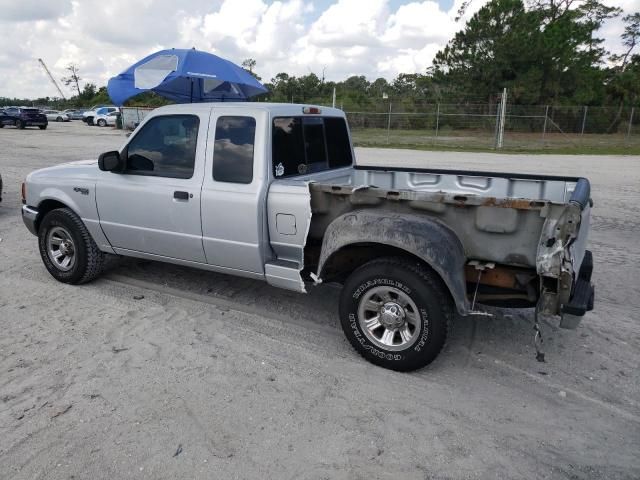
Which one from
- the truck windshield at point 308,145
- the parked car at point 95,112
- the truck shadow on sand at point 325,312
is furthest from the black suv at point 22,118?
the truck windshield at point 308,145

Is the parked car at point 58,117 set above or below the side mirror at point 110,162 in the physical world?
above

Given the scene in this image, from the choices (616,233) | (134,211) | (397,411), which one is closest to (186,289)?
(134,211)

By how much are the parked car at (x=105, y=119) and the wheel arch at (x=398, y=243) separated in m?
42.4

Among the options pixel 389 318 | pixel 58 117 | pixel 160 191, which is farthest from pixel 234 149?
pixel 58 117

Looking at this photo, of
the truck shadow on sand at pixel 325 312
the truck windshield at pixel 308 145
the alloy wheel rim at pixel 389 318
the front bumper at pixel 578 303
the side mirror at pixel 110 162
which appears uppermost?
the truck windshield at pixel 308 145

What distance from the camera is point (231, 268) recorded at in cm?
457

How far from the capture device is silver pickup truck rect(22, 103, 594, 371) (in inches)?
137

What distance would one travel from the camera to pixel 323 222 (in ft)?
13.5

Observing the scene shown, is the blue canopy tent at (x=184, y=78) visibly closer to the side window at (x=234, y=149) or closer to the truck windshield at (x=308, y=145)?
the truck windshield at (x=308, y=145)

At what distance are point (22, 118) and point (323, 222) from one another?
124 feet

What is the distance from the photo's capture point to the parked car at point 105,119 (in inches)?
1666

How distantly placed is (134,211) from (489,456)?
3.62 metres

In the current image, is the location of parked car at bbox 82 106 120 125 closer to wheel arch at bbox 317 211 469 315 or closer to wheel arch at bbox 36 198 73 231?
wheel arch at bbox 36 198 73 231

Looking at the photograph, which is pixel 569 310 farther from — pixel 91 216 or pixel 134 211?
pixel 91 216
